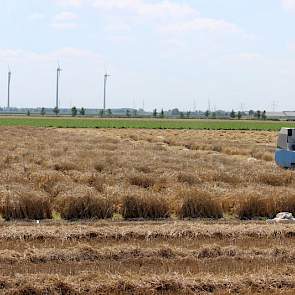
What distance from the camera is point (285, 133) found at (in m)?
22.7

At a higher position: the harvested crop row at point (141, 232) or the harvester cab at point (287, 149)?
the harvester cab at point (287, 149)

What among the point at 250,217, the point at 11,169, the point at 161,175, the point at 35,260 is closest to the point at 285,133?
the point at 161,175

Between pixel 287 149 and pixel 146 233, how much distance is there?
39.4ft

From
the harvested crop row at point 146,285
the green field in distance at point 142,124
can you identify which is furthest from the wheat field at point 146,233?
the green field in distance at point 142,124

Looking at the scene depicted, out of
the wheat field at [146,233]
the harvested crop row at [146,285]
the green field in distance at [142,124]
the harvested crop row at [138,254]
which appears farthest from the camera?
the green field in distance at [142,124]

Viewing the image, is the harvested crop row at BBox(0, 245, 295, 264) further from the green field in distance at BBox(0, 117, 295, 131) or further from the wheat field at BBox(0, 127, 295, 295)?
the green field in distance at BBox(0, 117, 295, 131)

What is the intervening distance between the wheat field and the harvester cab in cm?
209

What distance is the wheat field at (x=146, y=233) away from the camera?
845 centimetres

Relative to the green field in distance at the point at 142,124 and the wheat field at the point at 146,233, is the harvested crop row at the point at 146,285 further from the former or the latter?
the green field in distance at the point at 142,124

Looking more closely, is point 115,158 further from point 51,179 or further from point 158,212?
point 158,212

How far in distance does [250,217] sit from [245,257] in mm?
5229

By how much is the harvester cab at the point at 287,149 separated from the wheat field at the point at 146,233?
209cm

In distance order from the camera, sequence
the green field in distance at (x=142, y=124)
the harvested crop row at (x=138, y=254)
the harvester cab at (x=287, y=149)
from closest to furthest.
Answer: the harvested crop row at (x=138, y=254) < the harvester cab at (x=287, y=149) < the green field in distance at (x=142, y=124)

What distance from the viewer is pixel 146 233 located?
11742 millimetres
